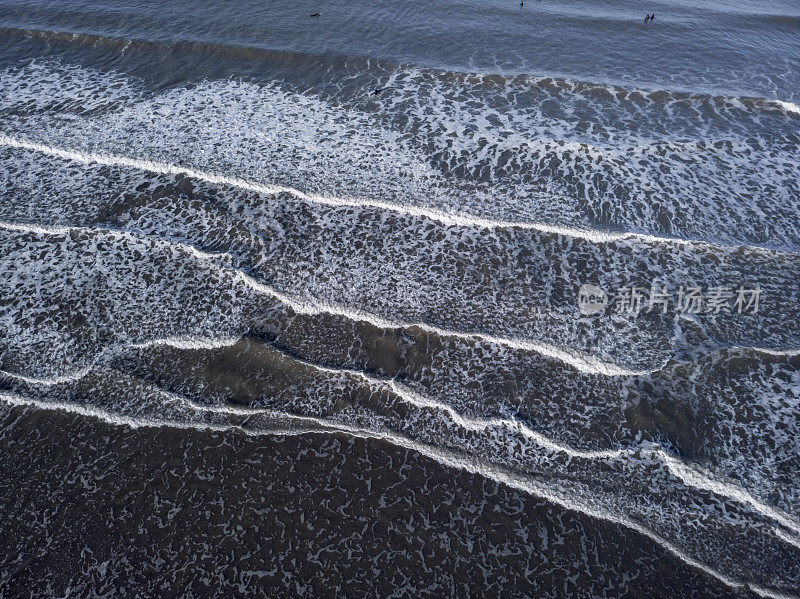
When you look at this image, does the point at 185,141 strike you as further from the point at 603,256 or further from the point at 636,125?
the point at 636,125

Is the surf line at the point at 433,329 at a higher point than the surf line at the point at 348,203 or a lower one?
lower

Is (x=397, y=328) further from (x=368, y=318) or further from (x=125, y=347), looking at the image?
(x=125, y=347)

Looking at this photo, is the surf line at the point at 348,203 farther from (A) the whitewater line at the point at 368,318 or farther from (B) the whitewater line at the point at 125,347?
(B) the whitewater line at the point at 125,347

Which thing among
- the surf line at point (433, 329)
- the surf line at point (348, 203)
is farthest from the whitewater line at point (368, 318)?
the surf line at point (348, 203)

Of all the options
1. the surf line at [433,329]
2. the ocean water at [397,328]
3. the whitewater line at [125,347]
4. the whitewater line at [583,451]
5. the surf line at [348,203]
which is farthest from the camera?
the surf line at [348,203]

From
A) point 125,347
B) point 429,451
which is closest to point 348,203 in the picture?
point 125,347

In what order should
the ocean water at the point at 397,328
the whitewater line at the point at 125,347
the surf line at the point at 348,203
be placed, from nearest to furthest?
the ocean water at the point at 397,328 → the whitewater line at the point at 125,347 → the surf line at the point at 348,203

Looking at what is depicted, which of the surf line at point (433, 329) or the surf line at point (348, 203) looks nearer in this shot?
the surf line at point (433, 329)

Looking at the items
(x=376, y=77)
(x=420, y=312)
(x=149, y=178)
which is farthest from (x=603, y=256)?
(x=149, y=178)
